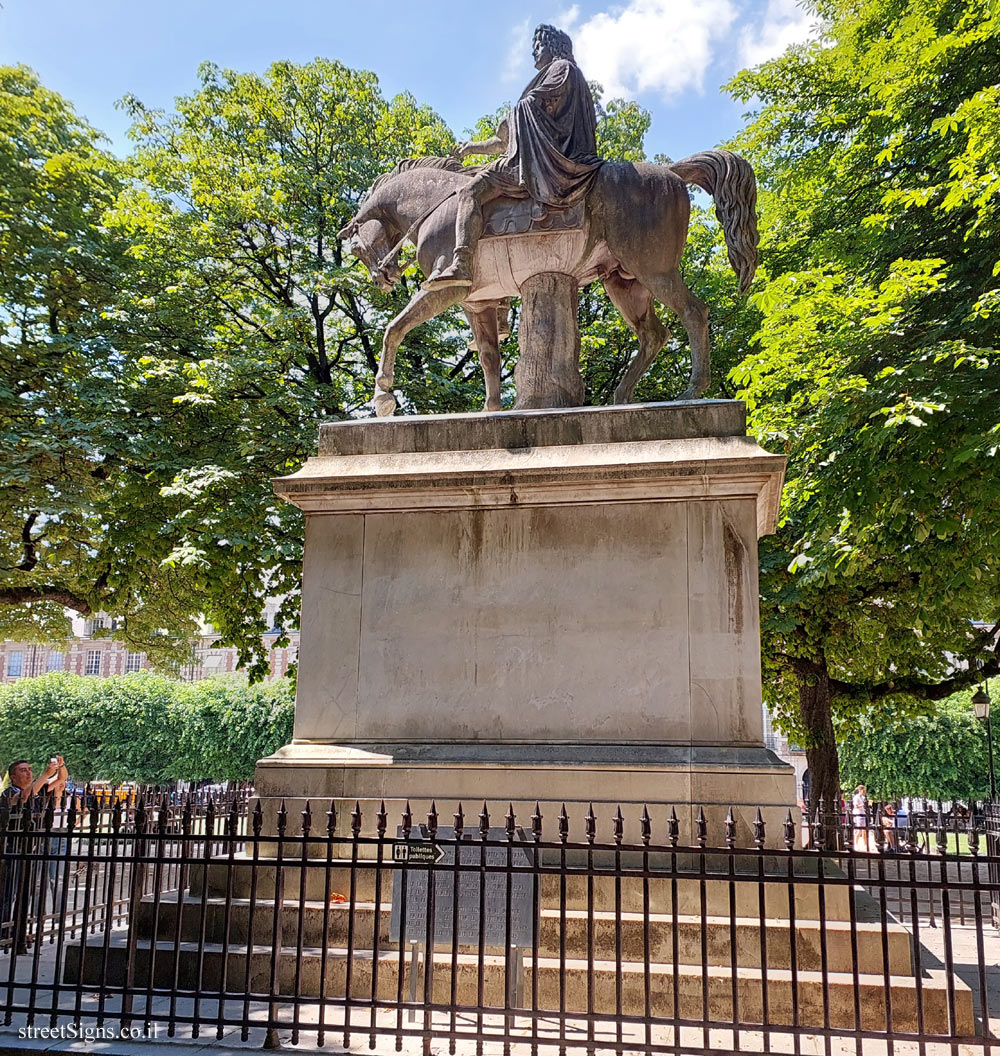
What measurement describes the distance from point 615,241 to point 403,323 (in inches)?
73.7

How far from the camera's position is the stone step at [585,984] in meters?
5.28

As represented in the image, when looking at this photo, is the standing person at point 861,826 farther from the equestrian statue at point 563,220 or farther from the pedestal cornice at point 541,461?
the equestrian statue at point 563,220

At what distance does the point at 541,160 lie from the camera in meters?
7.89

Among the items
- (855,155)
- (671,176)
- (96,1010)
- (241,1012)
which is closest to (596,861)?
(241,1012)

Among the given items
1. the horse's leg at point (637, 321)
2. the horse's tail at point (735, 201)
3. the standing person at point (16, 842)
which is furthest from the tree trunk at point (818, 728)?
the standing person at point (16, 842)

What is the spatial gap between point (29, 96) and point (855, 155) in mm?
15711

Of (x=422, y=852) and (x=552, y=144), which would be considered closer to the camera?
(x=422, y=852)

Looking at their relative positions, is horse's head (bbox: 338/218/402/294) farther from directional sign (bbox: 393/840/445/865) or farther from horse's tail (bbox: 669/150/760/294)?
directional sign (bbox: 393/840/445/865)

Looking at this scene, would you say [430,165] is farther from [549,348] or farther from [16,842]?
[16,842]

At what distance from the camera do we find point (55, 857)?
590cm

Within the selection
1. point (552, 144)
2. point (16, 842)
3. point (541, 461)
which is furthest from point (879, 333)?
point (16, 842)

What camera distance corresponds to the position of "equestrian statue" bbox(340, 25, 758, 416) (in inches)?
312

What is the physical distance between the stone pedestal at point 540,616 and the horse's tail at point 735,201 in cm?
148

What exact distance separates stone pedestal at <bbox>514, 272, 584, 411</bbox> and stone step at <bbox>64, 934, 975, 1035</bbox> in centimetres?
426
